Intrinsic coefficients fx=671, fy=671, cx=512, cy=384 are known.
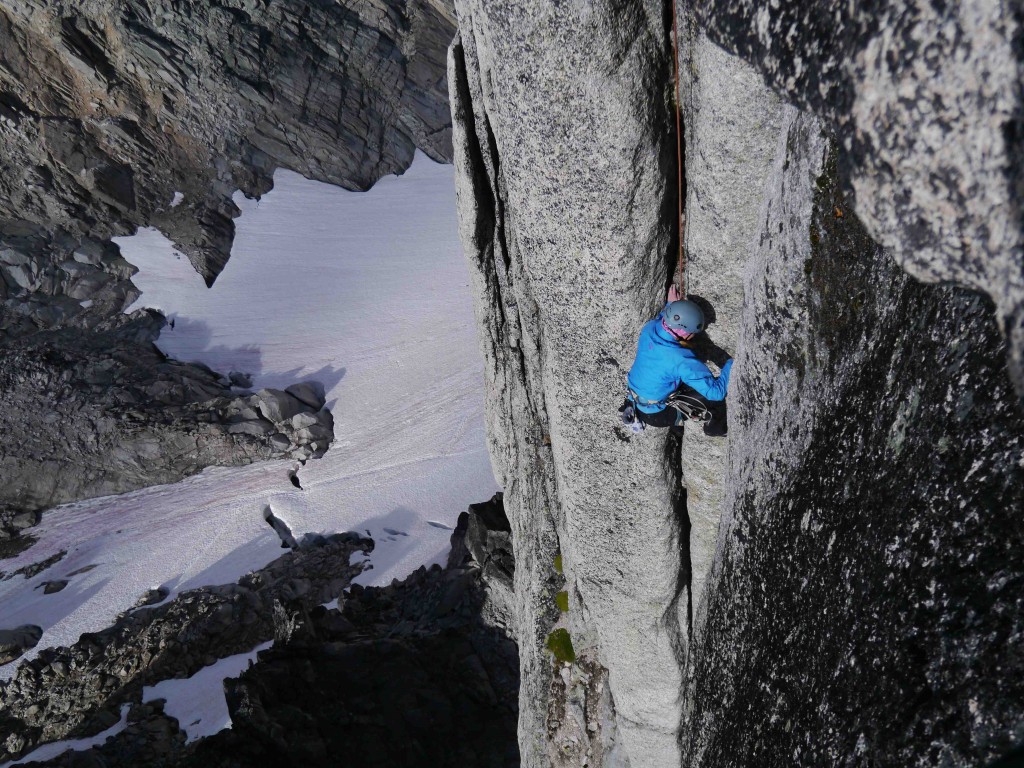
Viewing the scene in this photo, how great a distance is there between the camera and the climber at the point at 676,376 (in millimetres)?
9125

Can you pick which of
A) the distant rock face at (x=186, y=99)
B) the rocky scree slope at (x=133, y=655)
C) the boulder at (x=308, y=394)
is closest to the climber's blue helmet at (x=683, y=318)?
the rocky scree slope at (x=133, y=655)

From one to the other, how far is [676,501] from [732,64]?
7.24m

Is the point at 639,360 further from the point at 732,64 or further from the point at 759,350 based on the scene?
the point at 732,64

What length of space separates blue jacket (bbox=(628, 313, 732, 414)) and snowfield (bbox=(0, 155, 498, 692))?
119ft

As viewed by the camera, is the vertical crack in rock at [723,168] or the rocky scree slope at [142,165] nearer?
the vertical crack in rock at [723,168]

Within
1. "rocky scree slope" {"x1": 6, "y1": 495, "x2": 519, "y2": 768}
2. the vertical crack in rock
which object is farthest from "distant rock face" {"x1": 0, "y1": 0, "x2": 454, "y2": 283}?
the vertical crack in rock

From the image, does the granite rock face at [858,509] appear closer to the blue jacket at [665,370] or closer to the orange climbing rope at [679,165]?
Answer: the blue jacket at [665,370]

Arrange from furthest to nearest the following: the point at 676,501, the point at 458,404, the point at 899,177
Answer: the point at 458,404 < the point at 676,501 < the point at 899,177

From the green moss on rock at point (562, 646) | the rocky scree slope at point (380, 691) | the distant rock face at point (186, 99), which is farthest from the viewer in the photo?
the distant rock face at point (186, 99)

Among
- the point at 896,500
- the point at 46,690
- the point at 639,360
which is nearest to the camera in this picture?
the point at 896,500

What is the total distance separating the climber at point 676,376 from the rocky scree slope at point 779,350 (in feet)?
2.46

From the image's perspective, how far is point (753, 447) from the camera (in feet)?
26.4

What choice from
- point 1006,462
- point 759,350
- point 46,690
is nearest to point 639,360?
point 759,350

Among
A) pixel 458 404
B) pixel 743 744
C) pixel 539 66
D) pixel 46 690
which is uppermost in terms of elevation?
pixel 458 404
